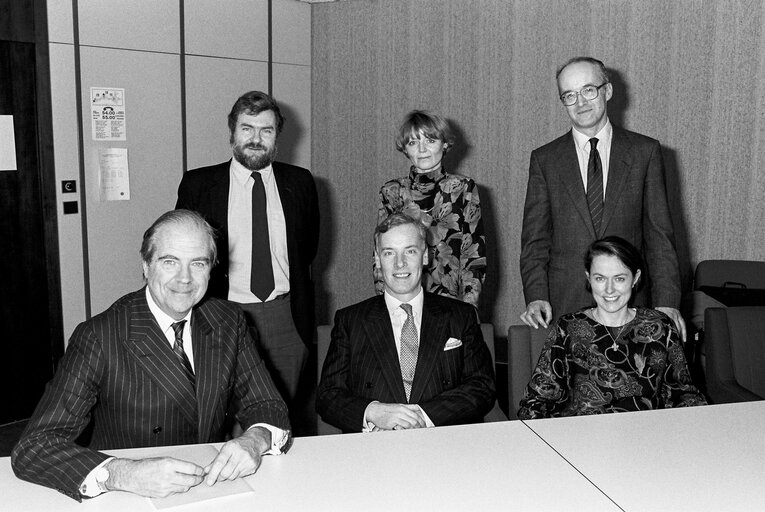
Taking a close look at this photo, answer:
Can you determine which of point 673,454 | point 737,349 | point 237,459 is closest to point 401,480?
Result: point 237,459

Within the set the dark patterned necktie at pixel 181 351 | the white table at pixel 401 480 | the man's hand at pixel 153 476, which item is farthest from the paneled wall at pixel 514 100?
the man's hand at pixel 153 476

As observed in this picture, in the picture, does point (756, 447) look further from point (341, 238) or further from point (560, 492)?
point (341, 238)

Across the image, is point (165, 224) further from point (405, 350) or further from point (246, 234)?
point (246, 234)

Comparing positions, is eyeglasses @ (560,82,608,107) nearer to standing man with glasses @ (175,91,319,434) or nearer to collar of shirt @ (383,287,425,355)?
collar of shirt @ (383,287,425,355)

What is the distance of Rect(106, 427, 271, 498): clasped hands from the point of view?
1.91 metres

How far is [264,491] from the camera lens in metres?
1.97

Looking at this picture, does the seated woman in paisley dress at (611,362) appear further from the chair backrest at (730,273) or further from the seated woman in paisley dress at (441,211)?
the chair backrest at (730,273)

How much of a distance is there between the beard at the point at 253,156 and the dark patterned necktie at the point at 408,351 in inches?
42.7

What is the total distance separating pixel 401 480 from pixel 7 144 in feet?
11.6

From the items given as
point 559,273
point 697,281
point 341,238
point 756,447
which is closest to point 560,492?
point 756,447

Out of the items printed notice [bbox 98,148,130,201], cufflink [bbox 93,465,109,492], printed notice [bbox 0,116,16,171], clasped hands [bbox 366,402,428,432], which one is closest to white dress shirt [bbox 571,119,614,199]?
clasped hands [bbox 366,402,428,432]

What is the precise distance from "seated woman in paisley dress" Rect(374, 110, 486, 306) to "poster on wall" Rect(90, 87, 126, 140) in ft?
7.50

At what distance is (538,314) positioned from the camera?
10.6 ft

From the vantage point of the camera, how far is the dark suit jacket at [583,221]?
331cm
